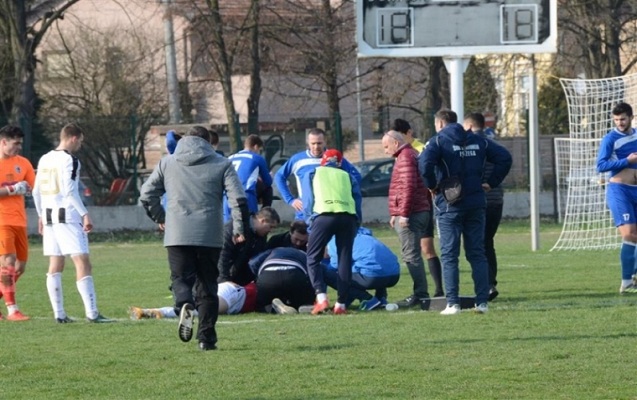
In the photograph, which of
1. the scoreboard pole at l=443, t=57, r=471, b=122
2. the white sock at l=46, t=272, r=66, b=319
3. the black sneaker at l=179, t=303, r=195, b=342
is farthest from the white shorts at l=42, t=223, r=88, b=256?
the scoreboard pole at l=443, t=57, r=471, b=122

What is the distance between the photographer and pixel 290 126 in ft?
96.3

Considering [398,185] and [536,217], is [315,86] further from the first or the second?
[398,185]

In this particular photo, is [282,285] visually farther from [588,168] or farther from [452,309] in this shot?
[588,168]

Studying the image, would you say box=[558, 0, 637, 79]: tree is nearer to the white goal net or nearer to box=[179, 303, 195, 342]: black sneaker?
the white goal net

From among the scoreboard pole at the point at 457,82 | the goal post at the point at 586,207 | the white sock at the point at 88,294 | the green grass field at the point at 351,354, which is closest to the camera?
the green grass field at the point at 351,354

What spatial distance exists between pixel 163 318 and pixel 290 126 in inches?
679

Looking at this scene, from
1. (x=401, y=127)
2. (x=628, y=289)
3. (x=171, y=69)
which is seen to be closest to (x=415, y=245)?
(x=401, y=127)

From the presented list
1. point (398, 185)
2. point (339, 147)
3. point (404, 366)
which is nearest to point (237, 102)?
point (339, 147)

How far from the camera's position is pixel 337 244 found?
488 inches

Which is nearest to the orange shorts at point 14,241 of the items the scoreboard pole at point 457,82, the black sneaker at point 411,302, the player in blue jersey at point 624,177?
the black sneaker at point 411,302

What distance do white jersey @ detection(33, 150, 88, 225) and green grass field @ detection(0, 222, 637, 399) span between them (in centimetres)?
102

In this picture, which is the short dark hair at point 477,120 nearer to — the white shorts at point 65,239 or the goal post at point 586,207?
the white shorts at point 65,239

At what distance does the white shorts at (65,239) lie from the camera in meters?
11.9

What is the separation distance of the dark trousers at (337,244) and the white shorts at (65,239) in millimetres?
2156
